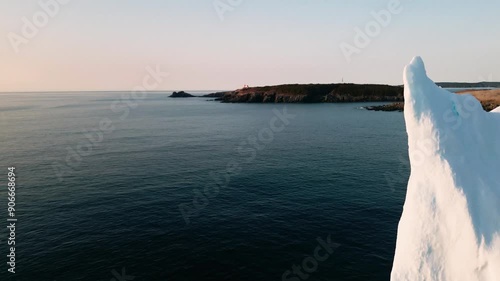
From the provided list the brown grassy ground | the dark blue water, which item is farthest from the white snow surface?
the brown grassy ground

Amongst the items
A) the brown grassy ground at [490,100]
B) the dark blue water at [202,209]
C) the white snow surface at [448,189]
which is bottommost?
the dark blue water at [202,209]

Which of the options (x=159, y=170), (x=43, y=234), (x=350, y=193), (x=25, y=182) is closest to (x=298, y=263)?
(x=350, y=193)

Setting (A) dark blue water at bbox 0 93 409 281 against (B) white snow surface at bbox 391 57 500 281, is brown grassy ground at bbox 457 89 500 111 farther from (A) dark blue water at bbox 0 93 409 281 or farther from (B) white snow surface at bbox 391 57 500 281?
(B) white snow surface at bbox 391 57 500 281

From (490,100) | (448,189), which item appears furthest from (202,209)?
(490,100)

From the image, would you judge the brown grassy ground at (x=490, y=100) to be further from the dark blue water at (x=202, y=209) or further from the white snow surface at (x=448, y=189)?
the white snow surface at (x=448, y=189)

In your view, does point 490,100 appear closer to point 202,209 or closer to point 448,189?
point 202,209

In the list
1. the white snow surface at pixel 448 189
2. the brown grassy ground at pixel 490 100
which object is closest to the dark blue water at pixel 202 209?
the white snow surface at pixel 448 189
